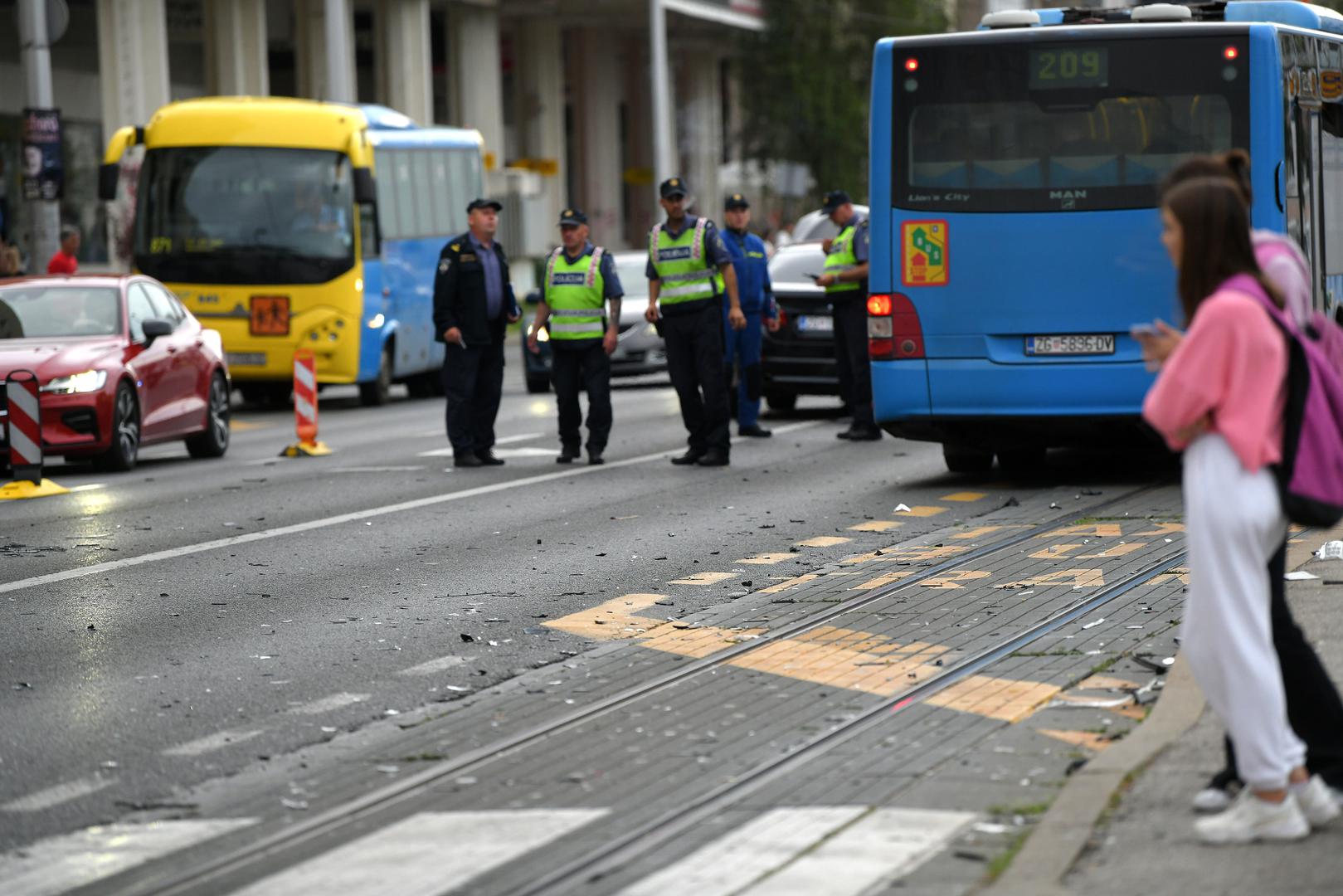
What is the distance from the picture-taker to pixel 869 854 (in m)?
5.78

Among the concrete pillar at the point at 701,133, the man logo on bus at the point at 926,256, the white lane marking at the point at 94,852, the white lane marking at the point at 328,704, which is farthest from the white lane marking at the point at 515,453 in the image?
the concrete pillar at the point at 701,133

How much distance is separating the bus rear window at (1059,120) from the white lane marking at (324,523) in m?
3.31

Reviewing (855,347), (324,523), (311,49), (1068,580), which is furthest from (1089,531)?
(311,49)

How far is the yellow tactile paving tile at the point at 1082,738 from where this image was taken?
7074 mm

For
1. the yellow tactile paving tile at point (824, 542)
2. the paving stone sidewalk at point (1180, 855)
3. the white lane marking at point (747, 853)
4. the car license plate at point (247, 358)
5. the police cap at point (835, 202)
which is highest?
the police cap at point (835, 202)

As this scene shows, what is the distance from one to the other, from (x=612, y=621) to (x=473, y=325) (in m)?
8.12

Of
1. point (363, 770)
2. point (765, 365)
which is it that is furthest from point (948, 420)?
point (363, 770)

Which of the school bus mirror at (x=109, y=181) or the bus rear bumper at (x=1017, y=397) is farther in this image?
the school bus mirror at (x=109, y=181)

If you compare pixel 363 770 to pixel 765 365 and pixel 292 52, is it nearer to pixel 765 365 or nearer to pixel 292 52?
pixel 765 365

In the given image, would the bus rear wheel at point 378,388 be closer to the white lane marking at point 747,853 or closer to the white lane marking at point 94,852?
the white lane marking at point 94,852

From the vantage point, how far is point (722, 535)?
43.5ft

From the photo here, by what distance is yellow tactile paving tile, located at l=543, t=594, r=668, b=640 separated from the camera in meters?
9.78

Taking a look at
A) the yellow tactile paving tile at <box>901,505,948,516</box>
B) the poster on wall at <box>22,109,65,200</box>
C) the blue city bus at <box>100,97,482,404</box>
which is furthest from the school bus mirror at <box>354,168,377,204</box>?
the yellow tactile paving tile at <box>901,505,948,516</box>

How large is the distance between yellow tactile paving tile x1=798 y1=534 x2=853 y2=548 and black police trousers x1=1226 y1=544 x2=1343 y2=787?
262 inches
